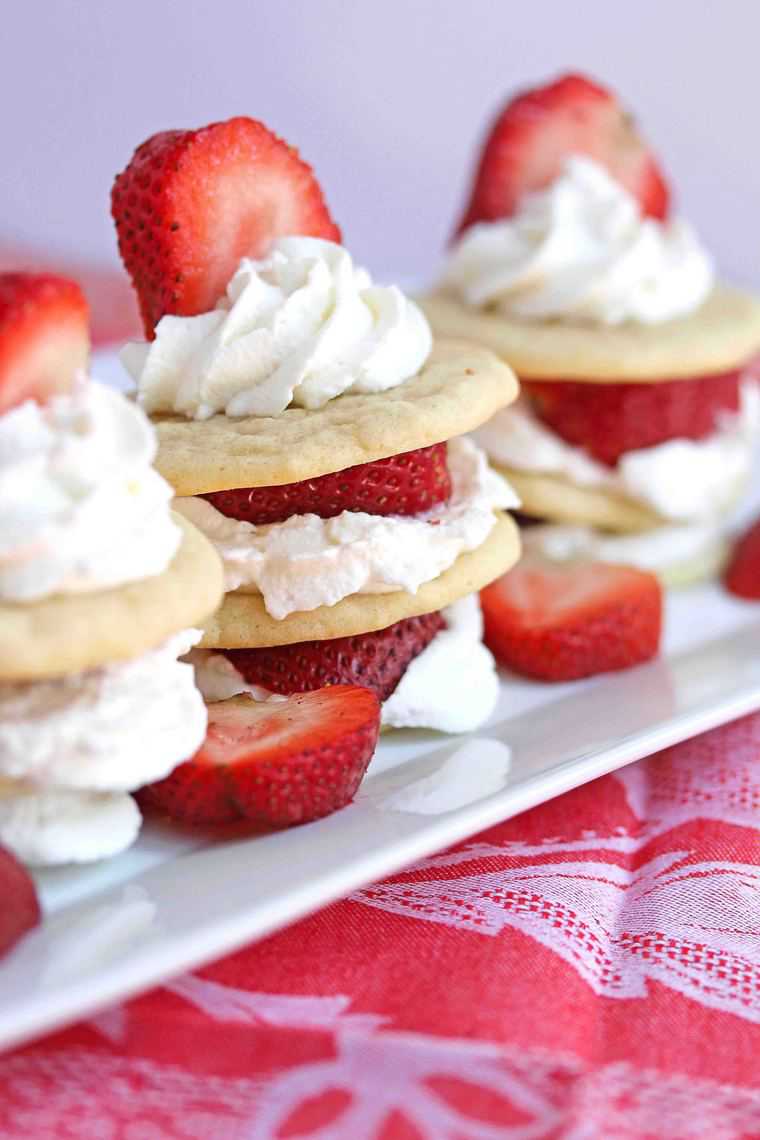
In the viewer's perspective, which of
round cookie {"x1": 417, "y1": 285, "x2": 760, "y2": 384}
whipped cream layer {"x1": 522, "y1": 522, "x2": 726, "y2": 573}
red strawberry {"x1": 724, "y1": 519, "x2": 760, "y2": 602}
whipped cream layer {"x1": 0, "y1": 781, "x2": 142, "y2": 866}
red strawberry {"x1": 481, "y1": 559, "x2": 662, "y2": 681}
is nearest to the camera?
whipped cream layer {"x1": 0, "y1": 781, "x2": 142, "y2": 866}

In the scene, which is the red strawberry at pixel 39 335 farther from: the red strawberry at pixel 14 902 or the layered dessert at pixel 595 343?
the layered dessert at pixel 595 343

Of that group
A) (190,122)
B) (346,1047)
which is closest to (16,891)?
(346,1047)

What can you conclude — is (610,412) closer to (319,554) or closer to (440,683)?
(440,683)

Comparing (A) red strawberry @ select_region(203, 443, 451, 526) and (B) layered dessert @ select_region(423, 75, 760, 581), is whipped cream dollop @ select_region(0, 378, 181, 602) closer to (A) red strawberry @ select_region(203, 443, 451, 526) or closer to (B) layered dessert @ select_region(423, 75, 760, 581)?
(A) red strawberry @ select_region(203, 443, 451, 526)

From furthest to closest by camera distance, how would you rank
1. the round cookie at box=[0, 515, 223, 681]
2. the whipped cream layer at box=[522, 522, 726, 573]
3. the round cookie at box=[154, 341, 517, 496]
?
the whipped cream layer at box=[522, 522, 726, 573] < the round cookie at box=[154, 341, 517, 496] < the round cookie at box=[0, 515, 223, 681]

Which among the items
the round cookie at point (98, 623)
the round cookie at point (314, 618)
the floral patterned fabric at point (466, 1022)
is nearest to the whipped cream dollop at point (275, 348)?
the round cookie at point (314, 618)

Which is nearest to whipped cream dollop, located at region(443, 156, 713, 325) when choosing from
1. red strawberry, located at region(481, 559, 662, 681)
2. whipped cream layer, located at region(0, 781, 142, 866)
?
red strawberry, located at region(481, 559, 662, 681)

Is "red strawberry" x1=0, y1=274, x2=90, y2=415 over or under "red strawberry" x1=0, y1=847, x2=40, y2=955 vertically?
over
